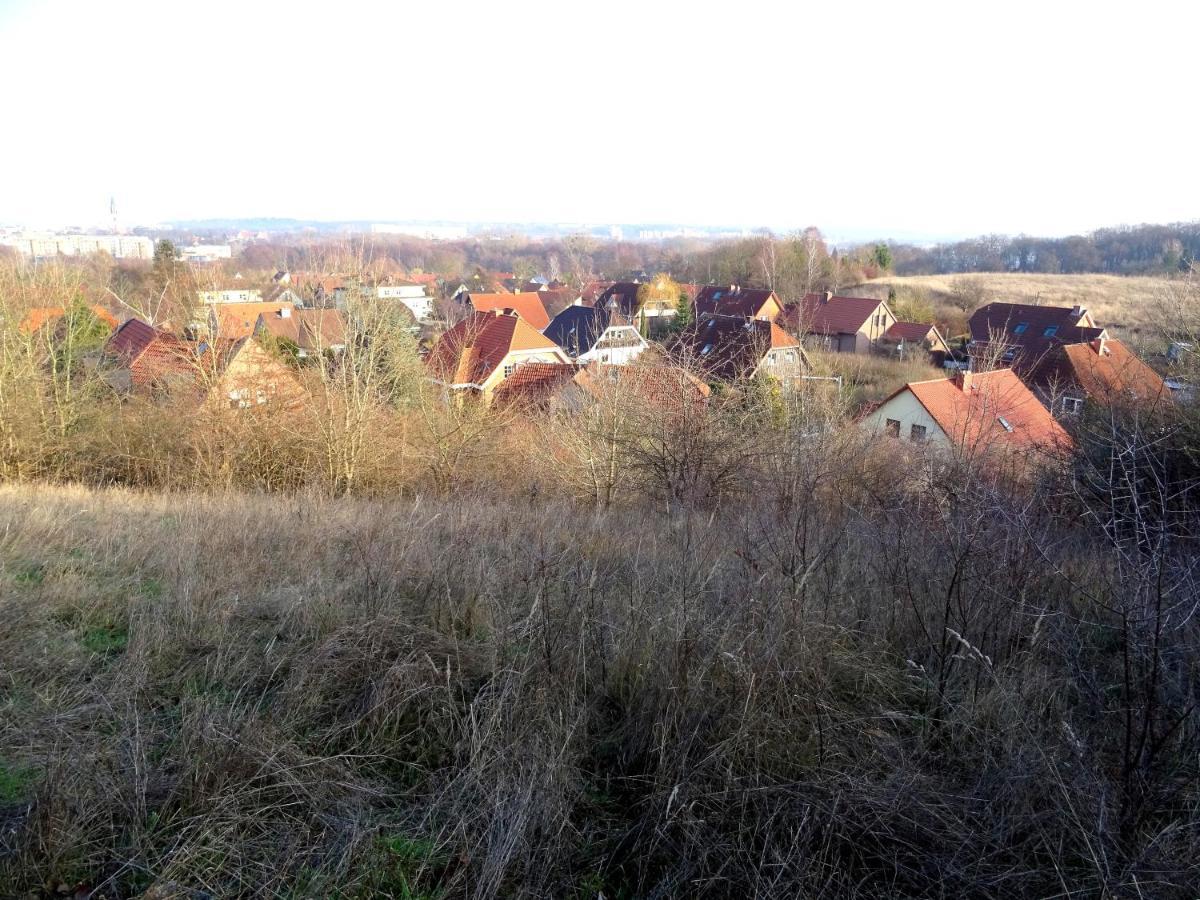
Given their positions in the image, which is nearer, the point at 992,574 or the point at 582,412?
the point at 992,574

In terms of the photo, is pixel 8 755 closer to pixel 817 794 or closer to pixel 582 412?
pixel 817 794

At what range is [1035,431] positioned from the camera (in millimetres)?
16984

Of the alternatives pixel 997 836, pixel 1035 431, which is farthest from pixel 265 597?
pixel 1035 431

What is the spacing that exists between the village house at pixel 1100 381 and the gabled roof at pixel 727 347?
14.5 feet

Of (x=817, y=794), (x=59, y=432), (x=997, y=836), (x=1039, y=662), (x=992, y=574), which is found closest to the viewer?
(x=997, y=836)

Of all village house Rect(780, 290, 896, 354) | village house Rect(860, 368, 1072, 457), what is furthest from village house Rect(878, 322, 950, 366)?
village house Rect(860, 368, 1072, 457)

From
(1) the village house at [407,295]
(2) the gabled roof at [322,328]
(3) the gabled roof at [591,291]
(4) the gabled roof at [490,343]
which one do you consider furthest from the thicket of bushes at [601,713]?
(3) the gabled roof at [591,291]

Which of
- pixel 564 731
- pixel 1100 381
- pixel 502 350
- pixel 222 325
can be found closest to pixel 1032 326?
pixel 502 350

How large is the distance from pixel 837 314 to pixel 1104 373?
79.0 feet

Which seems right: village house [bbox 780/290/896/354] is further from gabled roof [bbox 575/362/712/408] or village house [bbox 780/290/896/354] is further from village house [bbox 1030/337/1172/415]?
gabled roof [bbox 575/362/712/408]

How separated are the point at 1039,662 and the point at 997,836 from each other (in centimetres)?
116

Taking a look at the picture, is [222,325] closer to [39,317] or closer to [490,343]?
[39,317]

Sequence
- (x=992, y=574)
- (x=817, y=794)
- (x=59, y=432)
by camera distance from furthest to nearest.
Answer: (x=59, y=432), (x=992, y=574), (x=817, y=794)

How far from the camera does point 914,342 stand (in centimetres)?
3666
